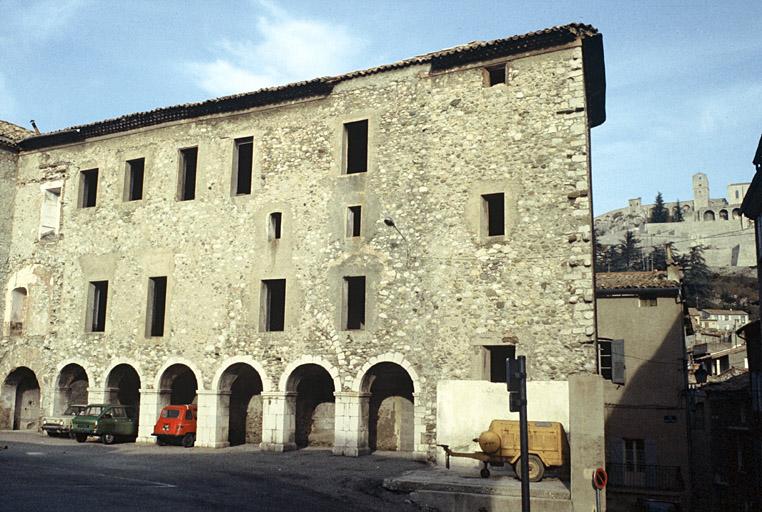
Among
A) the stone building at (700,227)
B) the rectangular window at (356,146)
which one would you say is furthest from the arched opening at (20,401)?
the stone building at (700,227)

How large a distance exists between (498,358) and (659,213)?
113043mm

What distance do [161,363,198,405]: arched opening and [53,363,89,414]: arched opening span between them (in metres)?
3.72

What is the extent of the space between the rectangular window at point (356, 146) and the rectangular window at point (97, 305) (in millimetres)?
10252

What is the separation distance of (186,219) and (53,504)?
13.8 meters

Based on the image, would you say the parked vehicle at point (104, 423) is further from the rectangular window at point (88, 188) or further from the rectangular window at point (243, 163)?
the rectangular window at point (243, 163)

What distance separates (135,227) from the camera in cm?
2525

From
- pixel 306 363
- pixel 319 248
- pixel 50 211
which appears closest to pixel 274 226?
pixel 319 248

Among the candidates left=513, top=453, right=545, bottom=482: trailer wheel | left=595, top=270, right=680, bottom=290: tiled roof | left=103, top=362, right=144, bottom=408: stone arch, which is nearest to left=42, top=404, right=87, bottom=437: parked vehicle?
left=103, top=362, right=144, bottom=408: stone arch

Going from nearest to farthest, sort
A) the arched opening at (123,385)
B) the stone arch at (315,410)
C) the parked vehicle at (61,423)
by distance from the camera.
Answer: the stone arch at (315,410)
the parked vehicle at (61,423)
the arched opening at (123,385)

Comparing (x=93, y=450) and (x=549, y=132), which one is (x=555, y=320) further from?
(x=93, y=450)

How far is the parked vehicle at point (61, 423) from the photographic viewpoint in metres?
23.6

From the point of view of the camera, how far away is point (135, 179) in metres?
26.7

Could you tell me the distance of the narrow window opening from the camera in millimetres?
20777

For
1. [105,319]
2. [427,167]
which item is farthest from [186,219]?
[427,167]
